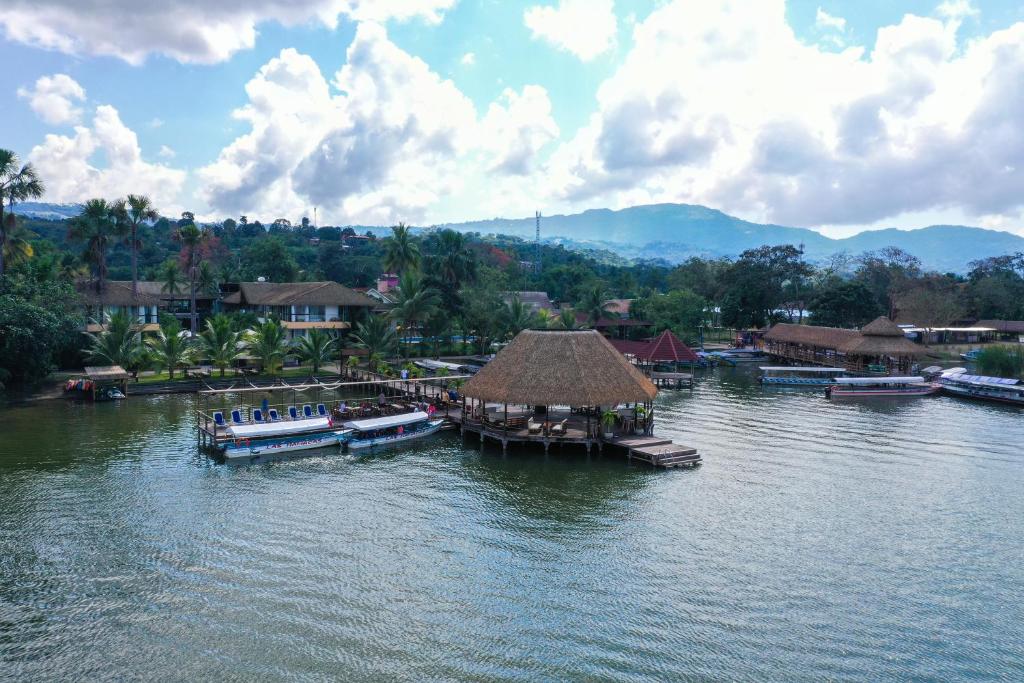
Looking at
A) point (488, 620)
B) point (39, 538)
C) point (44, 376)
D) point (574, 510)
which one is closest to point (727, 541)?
point (574, 510)

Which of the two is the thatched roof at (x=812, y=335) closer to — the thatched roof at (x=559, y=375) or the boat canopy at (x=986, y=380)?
the boat canopy at (x=986, y=380)

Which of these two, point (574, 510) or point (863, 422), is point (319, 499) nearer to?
point (574, 510)

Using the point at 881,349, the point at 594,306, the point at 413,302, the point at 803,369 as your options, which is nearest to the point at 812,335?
the point at 881,349

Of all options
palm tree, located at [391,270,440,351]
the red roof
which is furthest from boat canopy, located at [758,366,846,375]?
palm tree, located at [391,270,440,351]

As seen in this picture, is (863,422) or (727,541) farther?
(863,422)

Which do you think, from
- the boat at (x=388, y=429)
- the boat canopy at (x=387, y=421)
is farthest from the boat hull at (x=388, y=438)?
the boat canopy at (x=387, y=421)

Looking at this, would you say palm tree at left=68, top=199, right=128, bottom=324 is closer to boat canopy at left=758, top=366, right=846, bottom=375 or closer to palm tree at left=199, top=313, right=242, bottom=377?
palm tree at left=199, top=313, right=242, bottom=377

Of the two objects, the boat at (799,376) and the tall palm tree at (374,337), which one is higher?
the tall palm tree at (374,337)

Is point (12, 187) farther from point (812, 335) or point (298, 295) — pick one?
point (812, 335)
